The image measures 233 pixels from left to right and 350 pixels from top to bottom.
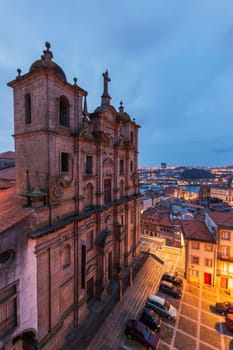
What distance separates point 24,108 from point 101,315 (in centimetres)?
2211

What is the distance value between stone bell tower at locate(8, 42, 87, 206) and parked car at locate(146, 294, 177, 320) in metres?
16.7

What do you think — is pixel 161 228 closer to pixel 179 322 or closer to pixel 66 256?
pixel 179 322

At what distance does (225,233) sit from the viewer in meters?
24.4

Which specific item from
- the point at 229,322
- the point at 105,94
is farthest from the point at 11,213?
the point at 229,322

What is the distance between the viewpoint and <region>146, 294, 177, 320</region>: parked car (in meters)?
19.0

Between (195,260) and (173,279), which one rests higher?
(195,260)

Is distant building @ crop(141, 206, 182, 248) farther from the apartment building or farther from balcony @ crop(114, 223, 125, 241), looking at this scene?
balcony @ crop(114, 223, 125, 241)

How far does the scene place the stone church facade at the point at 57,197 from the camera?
39.8 ft

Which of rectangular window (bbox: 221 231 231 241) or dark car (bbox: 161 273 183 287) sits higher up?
rectangular window (bbox: 221 231 231 241)

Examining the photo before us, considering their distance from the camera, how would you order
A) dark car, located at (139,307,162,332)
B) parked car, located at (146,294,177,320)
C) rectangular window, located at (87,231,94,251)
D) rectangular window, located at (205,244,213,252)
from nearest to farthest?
dark car, located at (139,307,162,332)
rectangular window, located at (87,231,94,251)
parked car, located at (146,294,177,320)
rectangular window, located at (205,244,213,252)

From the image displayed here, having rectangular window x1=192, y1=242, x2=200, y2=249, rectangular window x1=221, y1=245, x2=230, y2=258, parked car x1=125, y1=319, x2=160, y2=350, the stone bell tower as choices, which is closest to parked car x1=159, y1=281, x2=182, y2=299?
rectangular window x1=192, y1=242, x2=200, y2=249

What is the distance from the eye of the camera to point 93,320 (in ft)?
55.7

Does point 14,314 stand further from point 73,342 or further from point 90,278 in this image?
point 90,278

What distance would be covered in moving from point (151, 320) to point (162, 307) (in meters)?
2.54
